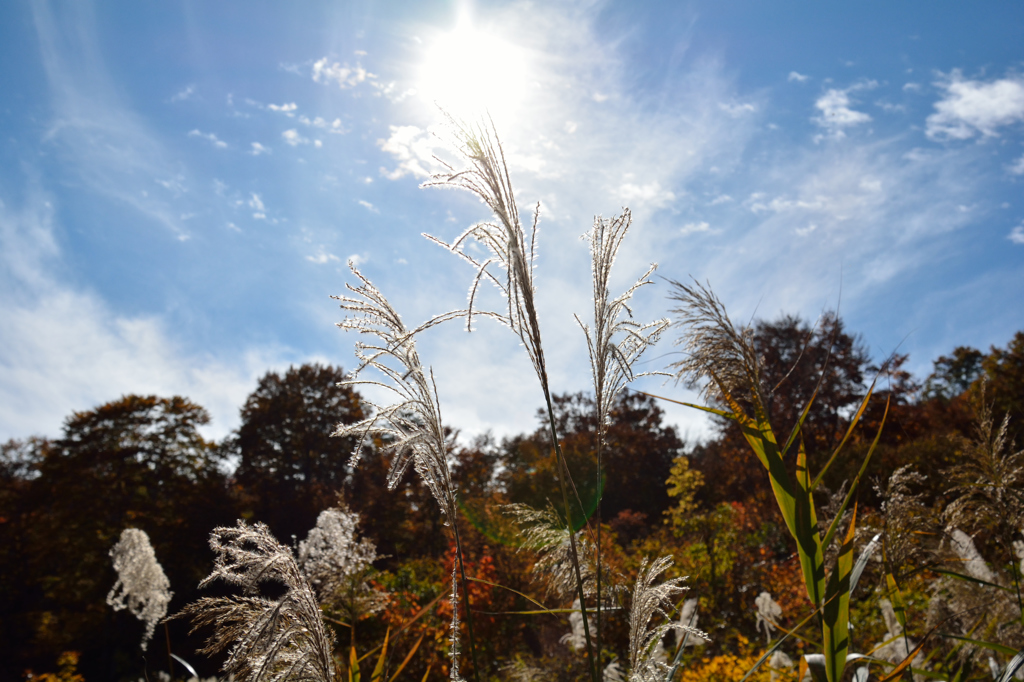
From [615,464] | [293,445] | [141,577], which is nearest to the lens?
[141,577]

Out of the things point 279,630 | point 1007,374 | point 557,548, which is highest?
point 1007,374

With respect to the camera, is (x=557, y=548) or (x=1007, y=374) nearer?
(x=557, y=548)

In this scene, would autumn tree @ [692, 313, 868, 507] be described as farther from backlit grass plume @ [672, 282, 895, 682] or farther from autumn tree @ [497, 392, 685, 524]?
backlit grass plume @ [672, 282, 895, 682]

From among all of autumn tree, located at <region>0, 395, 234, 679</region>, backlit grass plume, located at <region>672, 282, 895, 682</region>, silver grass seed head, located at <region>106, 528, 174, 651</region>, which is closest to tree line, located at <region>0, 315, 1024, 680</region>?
autumn tree, located at <region>0, 395, 234, 679</region>

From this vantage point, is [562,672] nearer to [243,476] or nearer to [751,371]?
[751,371]

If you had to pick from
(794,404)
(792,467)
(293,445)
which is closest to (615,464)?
(794,404)

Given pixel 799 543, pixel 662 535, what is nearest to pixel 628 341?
pixel 799 543

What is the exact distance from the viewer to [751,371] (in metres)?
1.55

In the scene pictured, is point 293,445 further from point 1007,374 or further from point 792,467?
point 1007,374

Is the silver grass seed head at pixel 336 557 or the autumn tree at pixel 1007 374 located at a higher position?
the autumn tree at pixel 1007 374

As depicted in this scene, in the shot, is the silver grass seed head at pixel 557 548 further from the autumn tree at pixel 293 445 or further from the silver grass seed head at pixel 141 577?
the autumn tree at pixel 293 445

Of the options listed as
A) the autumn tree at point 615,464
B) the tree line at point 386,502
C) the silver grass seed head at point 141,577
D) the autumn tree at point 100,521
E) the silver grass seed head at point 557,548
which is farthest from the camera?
the autumn tree at point 615,464

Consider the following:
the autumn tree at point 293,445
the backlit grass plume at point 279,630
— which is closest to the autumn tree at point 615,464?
the autumn tree at point 293,445

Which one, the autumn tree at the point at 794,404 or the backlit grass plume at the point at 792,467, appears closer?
the backlit grass plume at the point at 792,467
